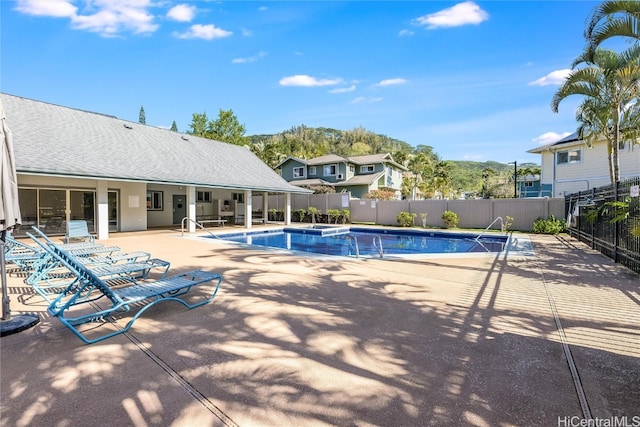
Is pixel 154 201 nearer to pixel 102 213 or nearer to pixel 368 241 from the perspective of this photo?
pixel 102 213

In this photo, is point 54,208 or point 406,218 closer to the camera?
point 54,208

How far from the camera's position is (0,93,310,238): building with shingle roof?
1355 centimetres

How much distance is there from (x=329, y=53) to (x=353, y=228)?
34.9 ft

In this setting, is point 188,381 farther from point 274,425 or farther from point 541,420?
point 541,420

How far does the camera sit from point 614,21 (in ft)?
28.1

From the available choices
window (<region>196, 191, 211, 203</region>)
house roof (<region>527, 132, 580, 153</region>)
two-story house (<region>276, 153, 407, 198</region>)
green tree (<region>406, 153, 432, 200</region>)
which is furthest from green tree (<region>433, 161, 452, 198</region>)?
window (<region>196, 191, 211, 203</region>)

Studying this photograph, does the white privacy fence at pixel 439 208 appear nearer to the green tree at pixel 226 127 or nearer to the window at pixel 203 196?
the window at pixel 203 196

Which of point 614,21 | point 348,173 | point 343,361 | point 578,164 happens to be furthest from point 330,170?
point 343,361

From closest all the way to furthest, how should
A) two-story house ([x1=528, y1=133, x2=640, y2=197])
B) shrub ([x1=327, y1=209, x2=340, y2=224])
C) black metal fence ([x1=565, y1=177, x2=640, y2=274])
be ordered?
black metal fence ([x1=565, y1=177, x2=640, y2=274]), two-story house ([x1=528, y1=133, x2=640, y2=197]), shrub ([x1=327, y1=209, x2=340, y2=224])

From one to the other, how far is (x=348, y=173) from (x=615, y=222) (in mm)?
27613

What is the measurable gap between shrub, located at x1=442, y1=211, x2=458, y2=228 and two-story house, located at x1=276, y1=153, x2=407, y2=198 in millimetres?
13351

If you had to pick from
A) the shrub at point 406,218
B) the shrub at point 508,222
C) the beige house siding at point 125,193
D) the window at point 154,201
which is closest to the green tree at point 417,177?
the shrub at point 406,218

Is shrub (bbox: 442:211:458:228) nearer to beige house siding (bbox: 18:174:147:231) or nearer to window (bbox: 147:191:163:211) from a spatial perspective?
beige house siding (bbox: 18:174:147:231)

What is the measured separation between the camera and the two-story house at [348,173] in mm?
33938
